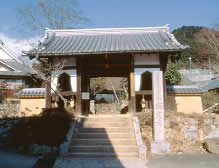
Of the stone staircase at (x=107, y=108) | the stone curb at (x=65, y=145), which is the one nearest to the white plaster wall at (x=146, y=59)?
the stone curb at (x=65, y=145)

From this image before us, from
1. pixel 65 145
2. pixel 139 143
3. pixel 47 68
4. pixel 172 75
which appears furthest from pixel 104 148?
pixel 172 75

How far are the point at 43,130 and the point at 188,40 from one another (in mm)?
38610

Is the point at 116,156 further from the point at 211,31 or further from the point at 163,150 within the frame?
the point at 211,31

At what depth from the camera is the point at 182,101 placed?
33.2ft

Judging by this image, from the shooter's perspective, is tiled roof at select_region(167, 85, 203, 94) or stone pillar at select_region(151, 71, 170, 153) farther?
tiled roof at select_region(167, 85, 203, 94)

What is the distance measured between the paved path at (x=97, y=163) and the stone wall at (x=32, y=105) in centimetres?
544

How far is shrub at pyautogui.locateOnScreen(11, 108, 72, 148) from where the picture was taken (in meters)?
6.58

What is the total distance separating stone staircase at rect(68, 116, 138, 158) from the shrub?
0.61 metres

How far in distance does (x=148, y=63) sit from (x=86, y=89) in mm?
4117

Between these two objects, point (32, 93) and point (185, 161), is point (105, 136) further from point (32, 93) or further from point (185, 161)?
point (32, 93)

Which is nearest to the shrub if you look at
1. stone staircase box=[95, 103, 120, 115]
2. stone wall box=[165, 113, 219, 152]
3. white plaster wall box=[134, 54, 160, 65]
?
stone wall box=[165, 113, 219, 152]

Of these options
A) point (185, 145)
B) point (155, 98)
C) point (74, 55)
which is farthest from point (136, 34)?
point (185, 145)

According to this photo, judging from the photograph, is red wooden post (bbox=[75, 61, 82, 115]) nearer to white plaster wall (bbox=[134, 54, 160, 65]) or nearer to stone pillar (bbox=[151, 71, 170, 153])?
white plaster wall (bbox=[134, 54, 160, 65])

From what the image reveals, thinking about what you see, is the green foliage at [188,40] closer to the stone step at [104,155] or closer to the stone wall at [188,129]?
the stone wall at [188,129]
